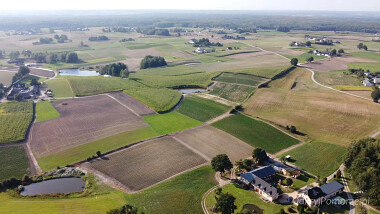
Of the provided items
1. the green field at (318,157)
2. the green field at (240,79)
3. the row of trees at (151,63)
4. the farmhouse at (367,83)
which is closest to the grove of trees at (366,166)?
the green field at (318,157)

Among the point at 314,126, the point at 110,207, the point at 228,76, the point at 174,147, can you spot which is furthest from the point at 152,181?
the point at 228,76

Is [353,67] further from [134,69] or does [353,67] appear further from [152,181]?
[152,181]

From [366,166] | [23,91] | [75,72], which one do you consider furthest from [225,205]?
[75,72]

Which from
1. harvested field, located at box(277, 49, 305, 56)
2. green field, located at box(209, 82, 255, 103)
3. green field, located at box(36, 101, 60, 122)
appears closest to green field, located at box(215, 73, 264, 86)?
green field, located at box(209, 82, 255, 103)

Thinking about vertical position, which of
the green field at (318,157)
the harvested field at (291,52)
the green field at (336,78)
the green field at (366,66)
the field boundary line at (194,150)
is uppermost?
the harvested field at (291,52)

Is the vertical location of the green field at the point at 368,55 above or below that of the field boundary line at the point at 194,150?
above

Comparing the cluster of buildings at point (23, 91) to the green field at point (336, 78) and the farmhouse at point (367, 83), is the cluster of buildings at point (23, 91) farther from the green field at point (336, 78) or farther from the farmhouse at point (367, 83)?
the farmhouse at point (367, 83)

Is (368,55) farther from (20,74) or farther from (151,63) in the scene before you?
(20,74)

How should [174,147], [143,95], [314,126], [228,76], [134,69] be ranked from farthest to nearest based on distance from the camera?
[134,69]
[228,76]
[143,95]
[314,126]
[174,147]
